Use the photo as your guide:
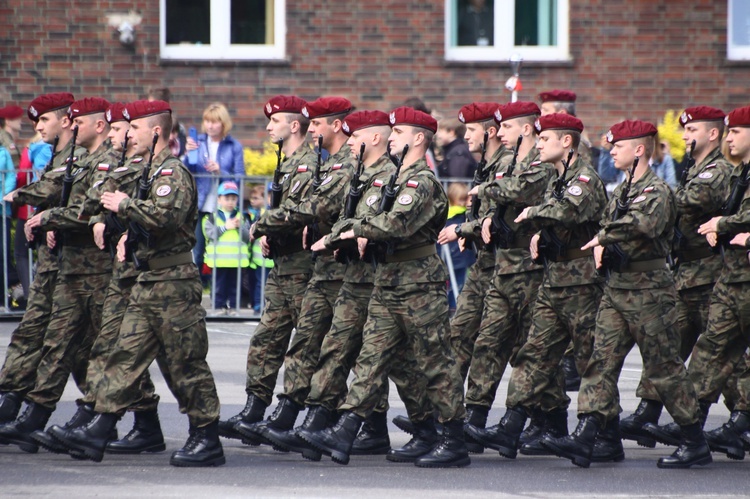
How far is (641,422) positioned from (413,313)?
172 centimetres

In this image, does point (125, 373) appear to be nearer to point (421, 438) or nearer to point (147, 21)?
point (421, 438)

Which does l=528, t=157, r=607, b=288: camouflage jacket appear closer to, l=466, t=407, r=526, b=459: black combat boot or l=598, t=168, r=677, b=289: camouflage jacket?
l=598, t=168, r=677, b=289: camouflage jacket

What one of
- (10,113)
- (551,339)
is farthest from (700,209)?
(10,113)

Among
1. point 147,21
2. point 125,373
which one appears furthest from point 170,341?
point 147,21

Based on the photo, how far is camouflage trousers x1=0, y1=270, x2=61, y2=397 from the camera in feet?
28.1

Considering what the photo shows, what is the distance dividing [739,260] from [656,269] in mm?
733

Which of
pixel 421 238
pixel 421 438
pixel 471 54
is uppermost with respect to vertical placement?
pixel 471 54

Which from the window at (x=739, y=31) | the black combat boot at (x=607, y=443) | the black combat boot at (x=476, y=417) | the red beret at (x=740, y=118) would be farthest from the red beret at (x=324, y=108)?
the window at (x=739, y=31)

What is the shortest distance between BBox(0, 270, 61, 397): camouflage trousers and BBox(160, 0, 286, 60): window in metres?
8.62

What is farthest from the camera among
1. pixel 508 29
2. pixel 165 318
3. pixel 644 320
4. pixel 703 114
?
pixel 508 29

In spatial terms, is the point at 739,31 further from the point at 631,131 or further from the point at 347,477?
the point at 347,477

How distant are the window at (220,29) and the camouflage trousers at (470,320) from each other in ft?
27.4

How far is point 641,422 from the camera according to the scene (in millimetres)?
8758

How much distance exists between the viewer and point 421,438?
327 inches
